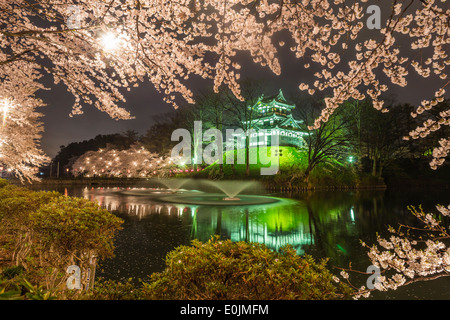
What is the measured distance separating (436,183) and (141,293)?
58.3 meters

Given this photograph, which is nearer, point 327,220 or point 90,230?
point 90,230

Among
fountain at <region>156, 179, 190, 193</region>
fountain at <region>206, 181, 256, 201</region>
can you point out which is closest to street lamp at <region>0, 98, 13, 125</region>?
fountain at <region>206, 181, 256, 201</region>

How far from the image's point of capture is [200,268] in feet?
7.41

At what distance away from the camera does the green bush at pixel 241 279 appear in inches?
83.4

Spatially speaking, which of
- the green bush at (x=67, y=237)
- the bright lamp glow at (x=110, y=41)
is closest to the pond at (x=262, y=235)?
the green bush at (x=67, y=237)

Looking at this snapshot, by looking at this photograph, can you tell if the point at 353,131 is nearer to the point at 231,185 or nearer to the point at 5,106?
the point at 231,185

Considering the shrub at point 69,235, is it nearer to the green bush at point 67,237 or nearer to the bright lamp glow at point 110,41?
the green bush at point 67,237

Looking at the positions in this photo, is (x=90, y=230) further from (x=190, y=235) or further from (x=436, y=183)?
(x=436, y=183)

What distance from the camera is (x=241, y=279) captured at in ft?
7.23

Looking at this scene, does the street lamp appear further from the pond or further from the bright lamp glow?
the pond

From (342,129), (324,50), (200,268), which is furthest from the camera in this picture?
(342,129)

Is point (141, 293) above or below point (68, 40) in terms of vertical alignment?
below

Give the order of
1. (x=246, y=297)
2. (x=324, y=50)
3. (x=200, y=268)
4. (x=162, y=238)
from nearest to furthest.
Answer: (x=246, y=297) < (x=200, y=268) < (x=324, y=50) < (x=162, y=238)

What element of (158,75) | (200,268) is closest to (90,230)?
(200,268)
